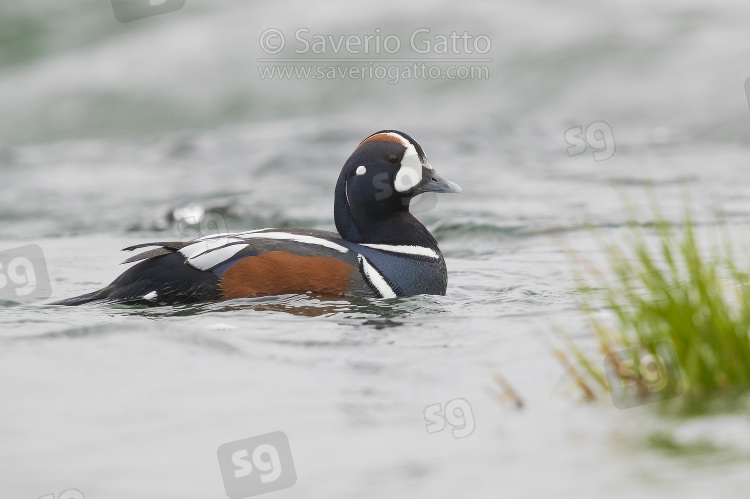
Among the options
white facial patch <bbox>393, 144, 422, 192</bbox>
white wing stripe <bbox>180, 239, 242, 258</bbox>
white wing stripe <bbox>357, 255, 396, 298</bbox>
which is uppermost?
white facial patch <bbox>393, 144, 422, 192</bbox>

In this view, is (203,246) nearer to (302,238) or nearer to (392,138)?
(302,238)

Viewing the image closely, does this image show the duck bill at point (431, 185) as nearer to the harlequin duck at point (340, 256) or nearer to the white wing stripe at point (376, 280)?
the harlequin duck at point (340, 256)

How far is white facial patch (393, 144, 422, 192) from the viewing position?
764 centimetres

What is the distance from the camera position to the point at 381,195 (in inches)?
304

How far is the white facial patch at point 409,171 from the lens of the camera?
764cm

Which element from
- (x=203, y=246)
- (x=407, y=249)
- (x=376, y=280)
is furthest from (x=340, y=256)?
(x=203, y=246)

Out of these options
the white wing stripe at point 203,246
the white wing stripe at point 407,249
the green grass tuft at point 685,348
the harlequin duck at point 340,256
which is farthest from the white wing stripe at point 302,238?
the green grass tuft at point 685,348

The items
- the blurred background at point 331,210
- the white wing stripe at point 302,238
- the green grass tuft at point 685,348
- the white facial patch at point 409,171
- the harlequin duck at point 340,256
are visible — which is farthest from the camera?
the white facial patch at point 409,171

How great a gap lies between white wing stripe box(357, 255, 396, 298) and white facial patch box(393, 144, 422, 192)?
628mm

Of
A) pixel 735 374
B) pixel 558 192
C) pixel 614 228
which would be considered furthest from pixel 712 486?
pixel 558 192

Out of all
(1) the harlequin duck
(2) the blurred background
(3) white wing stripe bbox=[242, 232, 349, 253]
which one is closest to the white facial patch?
(1) the harlequin duck

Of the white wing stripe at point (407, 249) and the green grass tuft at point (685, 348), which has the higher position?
the white wing stripe at point (407, 249)

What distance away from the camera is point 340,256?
24.2 feet

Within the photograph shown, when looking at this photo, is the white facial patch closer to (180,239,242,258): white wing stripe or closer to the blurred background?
the blurred background
